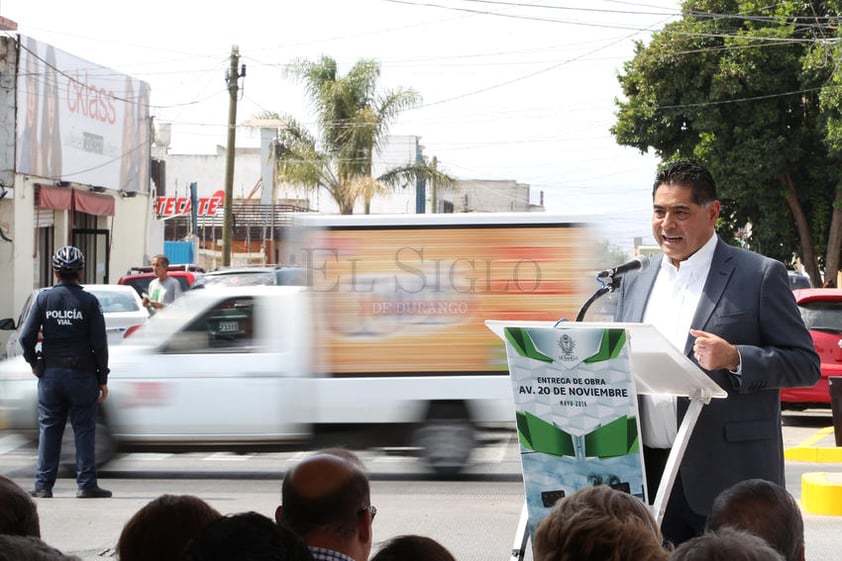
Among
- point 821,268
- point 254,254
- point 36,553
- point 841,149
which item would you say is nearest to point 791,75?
point 841,149

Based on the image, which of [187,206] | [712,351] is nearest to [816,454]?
[712,351]

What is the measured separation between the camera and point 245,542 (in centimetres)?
249

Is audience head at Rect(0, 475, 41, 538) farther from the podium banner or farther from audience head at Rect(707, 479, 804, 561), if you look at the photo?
audience head at Rect(707, 479, 804, 561)

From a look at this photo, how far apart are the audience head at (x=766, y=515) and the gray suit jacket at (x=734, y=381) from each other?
456 mm

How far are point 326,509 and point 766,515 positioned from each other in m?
1.35

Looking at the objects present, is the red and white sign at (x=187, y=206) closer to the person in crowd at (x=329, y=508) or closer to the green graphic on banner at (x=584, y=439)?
the green graphic on banner at (x=584, y=439)

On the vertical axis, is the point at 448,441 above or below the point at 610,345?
below

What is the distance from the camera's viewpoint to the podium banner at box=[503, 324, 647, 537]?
13.1 feet

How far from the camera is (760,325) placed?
14.3 feet

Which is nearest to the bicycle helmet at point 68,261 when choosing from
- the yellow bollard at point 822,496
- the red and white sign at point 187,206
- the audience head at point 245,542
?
the yellow bollard at point 822,496

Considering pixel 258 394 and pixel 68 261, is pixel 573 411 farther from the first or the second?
pixel 258 394

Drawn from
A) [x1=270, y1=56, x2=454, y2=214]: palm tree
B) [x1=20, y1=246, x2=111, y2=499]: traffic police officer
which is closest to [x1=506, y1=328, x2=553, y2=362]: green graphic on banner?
[x1=20, y1=246, x2=111, y2=499]: traffic police officer

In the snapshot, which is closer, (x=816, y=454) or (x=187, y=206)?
(x=816, y=454)

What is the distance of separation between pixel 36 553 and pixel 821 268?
32878 millimetres
